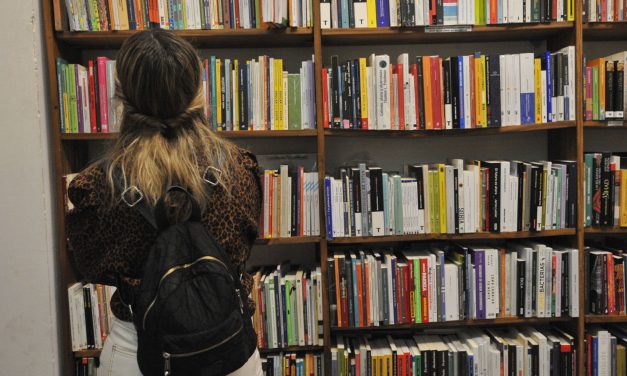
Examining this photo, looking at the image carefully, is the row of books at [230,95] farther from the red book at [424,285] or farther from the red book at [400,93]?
the red book at [424,285]

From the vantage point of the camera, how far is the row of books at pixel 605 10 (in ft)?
6.31

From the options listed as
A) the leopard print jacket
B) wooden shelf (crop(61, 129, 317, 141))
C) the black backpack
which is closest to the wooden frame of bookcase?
wooden shelf (crop(61, 129, 317, 141))

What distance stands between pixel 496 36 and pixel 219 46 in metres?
1.19

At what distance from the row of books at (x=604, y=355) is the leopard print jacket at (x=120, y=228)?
1584 millimetres

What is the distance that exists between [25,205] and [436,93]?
1.65 metres

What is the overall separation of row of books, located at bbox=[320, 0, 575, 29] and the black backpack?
1.21 m

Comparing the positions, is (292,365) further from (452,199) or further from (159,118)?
(159,118)

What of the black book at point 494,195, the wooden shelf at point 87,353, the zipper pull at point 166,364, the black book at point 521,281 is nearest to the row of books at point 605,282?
the black book at point 521,281

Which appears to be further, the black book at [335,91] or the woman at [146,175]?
the black book at [335,91]

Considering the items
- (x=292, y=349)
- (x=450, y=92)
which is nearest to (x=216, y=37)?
(x=450, y=92)

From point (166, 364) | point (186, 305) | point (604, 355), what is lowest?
point (604, 355)

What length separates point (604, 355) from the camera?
1965 mm

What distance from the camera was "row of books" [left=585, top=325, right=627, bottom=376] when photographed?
196 cm

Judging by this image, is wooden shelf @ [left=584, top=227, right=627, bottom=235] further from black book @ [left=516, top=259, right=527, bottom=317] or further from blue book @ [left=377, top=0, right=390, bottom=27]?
blue book @ [left=377, top=0, right=390, bottom=27]
